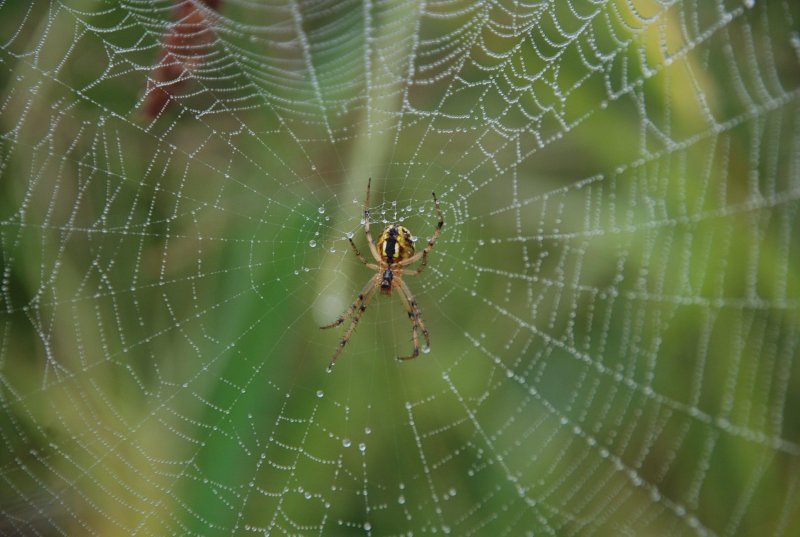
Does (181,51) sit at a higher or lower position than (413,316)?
higher

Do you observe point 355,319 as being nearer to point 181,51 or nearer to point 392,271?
point 392,271

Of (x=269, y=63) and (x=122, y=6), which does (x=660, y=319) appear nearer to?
(x=269, y=63)

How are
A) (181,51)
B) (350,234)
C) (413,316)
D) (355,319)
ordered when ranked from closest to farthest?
(181,51) < (350,234) < (355,319) < (413,316)

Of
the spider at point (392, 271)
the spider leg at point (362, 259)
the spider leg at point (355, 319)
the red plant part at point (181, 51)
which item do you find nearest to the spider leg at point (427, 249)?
the spider at point (392, 271)

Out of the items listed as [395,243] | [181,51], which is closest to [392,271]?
[395,243]

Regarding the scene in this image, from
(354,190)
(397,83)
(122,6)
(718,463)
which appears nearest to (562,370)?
(718,463)

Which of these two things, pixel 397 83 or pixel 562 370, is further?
pixel 562 370
